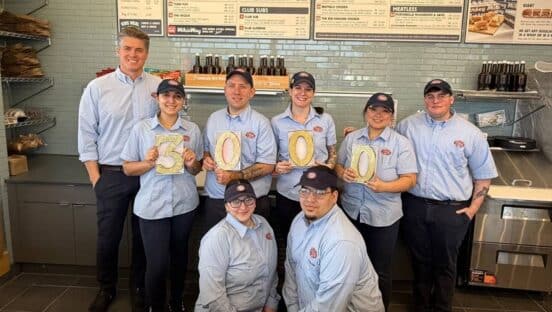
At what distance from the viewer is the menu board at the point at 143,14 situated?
3.55 meters

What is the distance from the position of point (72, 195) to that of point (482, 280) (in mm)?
2915

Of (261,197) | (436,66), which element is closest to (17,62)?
(261,197)

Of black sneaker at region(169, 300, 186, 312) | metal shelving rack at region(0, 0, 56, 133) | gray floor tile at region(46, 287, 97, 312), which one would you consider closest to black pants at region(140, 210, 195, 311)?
black sneaker at region(169, 300, 186, 312)

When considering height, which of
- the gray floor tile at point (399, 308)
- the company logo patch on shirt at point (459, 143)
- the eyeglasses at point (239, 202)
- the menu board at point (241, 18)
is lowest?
the gray floor tile at point (399, 308)

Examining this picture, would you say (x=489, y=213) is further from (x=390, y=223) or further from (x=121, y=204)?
(x=121, y=204)

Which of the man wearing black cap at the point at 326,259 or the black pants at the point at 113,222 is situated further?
the black pants at the point at 113,222

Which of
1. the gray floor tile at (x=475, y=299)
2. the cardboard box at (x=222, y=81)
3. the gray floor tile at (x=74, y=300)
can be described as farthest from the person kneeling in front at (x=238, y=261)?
the gray floor tile at (x=475, y=299)

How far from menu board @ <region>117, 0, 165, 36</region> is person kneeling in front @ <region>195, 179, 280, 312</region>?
2127 millimetres

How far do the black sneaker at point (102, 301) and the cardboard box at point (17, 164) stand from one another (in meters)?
1.13

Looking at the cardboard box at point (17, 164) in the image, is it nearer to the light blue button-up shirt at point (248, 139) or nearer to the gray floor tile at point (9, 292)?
the gray floor tile at point (9, 292)

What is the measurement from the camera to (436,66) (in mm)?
3516

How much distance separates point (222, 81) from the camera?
3299 millimetres

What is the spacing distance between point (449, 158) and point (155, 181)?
1623 millimetres

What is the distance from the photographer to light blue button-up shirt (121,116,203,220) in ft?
7.37
